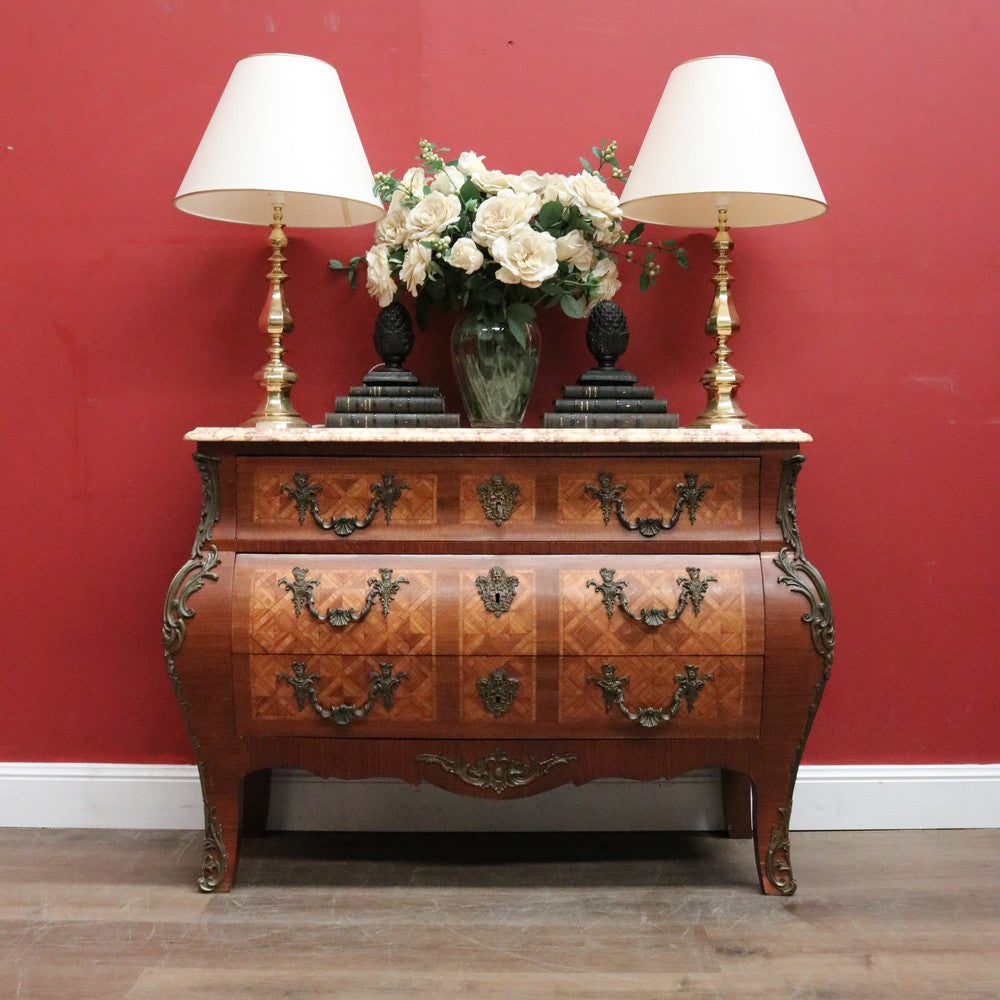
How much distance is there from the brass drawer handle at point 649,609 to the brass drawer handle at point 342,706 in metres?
0.40

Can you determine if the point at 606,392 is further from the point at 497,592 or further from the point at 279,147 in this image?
the point at 279,147

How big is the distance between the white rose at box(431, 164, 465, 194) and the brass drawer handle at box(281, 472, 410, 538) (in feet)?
2.05

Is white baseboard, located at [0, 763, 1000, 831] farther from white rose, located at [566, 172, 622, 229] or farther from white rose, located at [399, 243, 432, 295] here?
white rose, located at [566, 172, 622, 229]

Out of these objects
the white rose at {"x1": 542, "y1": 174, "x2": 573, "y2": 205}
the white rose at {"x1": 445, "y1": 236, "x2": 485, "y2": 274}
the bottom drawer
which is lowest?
the bottom drawer

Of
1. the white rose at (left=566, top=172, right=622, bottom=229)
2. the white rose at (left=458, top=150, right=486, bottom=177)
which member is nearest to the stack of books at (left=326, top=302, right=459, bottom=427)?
the white rose at (left=458, top=150, right=486, bottom=177)

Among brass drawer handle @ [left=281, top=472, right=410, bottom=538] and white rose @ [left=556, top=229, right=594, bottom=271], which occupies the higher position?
white rose @ [left=556, top=229, right=594, bottom=271]

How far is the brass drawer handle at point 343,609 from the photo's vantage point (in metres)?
1.82

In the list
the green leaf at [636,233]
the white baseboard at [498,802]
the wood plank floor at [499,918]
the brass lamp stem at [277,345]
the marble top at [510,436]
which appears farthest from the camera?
the white baseboard at [498,802]

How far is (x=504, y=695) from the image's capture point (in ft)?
6.00

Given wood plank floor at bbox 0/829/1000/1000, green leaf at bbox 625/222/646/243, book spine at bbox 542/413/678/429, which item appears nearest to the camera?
wood plank floor at bbox 0/829/1000/1000

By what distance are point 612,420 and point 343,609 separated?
0.63m

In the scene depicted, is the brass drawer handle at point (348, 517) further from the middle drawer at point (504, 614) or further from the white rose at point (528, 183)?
the white rose at point (528, 183)

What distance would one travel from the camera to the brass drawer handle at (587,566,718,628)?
1813mm

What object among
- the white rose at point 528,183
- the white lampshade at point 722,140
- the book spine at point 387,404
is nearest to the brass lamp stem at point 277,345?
the book spine at point 387,404
